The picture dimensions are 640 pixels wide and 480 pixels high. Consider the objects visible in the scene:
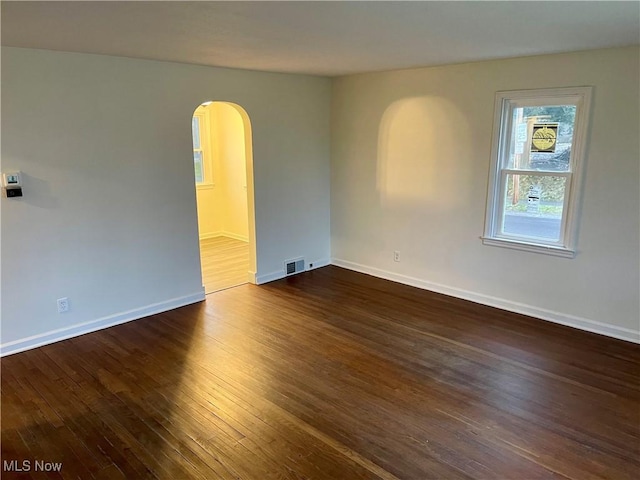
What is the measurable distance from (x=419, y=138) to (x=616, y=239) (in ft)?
6.85

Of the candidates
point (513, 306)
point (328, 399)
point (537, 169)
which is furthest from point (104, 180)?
point (513, 306)

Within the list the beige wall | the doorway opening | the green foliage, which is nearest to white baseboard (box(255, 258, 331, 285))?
the doorway opening

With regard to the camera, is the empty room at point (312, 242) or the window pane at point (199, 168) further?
the window pane at point (199, 168)

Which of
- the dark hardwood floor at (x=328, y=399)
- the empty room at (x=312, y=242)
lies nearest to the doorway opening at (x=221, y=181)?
the empty room at (x=312, y=242)

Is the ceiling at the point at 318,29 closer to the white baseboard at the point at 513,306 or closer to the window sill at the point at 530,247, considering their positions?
the window sill at the point at 530,247

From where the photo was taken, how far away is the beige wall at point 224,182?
7062mm

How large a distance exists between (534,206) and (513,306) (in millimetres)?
1007

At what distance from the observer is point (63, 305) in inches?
151

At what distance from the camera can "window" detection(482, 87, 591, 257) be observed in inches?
153

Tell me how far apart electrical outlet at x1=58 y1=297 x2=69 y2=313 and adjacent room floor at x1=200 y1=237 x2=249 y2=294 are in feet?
4.82

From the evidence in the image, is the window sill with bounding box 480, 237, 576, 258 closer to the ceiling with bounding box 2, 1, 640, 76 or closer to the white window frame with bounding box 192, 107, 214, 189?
the ceiling with bounding box 2, 1, 640, 76

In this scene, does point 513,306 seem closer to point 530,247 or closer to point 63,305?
point 530,247

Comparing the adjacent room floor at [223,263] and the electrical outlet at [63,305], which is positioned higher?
the electrical outlet at [63,305]

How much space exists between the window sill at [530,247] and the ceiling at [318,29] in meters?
1.69
